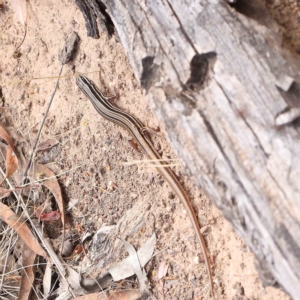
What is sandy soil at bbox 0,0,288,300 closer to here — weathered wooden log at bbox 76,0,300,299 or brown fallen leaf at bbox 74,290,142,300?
brown fallen leaf at bbox 74,290,142,300

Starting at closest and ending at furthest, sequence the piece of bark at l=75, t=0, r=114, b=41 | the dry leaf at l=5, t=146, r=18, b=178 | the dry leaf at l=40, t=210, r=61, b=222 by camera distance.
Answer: the piece of bark at l=75, t=0, r=114, b=41 → the dry leaf at l=40, t=210, r=61, b=222 → the dry leaf at l=5, t=146, r=18, b=178

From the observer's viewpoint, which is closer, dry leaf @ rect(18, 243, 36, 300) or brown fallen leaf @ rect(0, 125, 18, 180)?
dry leaf @ rect(18, 243, 36, 300)

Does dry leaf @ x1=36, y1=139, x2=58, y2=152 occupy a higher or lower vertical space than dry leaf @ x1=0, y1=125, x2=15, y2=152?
lower

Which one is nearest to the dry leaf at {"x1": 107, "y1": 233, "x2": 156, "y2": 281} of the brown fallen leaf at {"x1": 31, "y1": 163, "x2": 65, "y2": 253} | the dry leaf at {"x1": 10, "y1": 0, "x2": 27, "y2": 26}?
the brown fallen leaf at {"x1": 31, "y1": 163, "x2": 65, "y2": 253}

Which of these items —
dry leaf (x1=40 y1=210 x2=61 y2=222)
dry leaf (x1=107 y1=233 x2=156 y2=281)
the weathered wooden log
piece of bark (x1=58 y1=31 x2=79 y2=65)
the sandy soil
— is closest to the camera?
the weathered wooden log

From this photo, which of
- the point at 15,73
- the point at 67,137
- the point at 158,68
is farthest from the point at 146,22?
the point at 15,73

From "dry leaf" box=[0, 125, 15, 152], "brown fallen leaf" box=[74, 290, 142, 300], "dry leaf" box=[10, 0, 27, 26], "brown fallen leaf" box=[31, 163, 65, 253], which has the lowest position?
"brown fallen leaf" box=[74, 290, 142, 300]

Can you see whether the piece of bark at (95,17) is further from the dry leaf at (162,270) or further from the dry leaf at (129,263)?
the dry leaf at (162,270)
